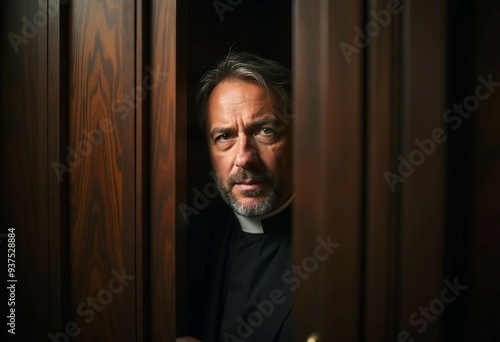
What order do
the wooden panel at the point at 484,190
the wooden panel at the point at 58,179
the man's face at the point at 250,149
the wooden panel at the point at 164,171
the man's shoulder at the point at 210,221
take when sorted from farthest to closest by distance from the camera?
the man's shoulder at the point at 210,221 → the man's face at the point at 250,149 → the wooden panel at the point at 58,179 → the wooden panel at the point at 164,171 → the wooden panel at the point at 484,190

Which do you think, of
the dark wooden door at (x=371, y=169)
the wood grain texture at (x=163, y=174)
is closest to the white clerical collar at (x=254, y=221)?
the wood grain texture at (x=163, y=174)

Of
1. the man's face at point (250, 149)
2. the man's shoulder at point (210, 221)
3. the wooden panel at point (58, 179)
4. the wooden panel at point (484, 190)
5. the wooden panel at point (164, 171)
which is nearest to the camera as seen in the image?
the wooden panel at point (484, 190)

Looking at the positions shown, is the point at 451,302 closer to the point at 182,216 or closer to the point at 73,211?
the point at 182,216

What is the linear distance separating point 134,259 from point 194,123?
0.71 m

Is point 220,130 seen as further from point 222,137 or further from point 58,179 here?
point 58,179

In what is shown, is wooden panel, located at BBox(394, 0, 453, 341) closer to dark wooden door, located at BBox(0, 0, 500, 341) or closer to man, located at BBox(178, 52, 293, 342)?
dark wooden door, located at BBox(0, 0, 500, 341)

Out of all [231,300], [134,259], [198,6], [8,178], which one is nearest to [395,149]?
[134,259]

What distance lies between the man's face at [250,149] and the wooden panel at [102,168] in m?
0.38

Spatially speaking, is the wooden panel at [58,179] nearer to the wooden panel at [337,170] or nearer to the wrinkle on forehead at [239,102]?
the wrinkle on forehead at [239,102]

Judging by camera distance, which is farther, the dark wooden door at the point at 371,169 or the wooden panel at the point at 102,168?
the wooden panel at the point at 102,168

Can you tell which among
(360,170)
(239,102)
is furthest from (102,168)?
(360,170)

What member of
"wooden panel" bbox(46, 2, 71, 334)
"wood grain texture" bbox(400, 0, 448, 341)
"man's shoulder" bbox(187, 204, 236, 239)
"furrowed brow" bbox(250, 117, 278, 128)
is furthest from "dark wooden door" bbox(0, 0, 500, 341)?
"man's shoulder" bbox(187, 204, 236, 239)

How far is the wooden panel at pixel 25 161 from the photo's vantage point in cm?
112

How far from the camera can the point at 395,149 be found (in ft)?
2.01
